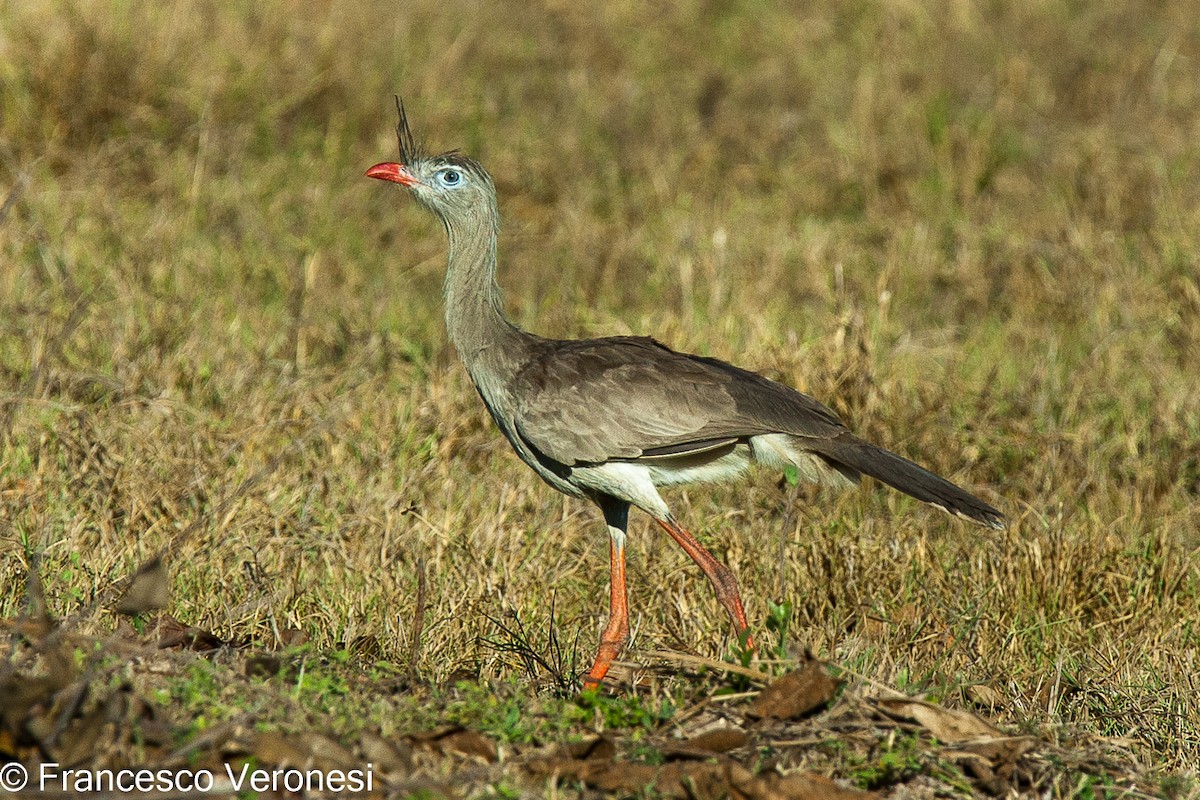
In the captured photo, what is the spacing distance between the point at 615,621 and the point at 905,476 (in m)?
0.96

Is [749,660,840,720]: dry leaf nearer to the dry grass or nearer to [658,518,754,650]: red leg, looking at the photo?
the dry grass

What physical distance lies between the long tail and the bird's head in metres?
1.37

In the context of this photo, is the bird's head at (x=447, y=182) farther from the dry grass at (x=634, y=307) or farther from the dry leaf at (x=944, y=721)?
the dry leaf at (x=944, y=721)

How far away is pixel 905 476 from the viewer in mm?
4301

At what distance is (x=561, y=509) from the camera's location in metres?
5.36

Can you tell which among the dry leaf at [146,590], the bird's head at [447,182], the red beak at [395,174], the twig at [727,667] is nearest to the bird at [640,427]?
the bird's head at [447,182]

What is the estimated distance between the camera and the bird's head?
4.87m

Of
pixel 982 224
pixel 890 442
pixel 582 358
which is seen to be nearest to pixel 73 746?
pixel 582 358

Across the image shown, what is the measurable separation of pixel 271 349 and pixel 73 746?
135 inches

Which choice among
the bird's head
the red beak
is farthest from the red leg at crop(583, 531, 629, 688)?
the red beak

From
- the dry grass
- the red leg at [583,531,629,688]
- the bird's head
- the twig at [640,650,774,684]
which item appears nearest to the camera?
the twig at [640,650,774,684]

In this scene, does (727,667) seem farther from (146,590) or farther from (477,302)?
(477,302)

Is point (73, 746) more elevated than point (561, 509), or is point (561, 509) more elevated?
point (73, 746)

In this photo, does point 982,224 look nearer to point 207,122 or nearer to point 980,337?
point 980,337
